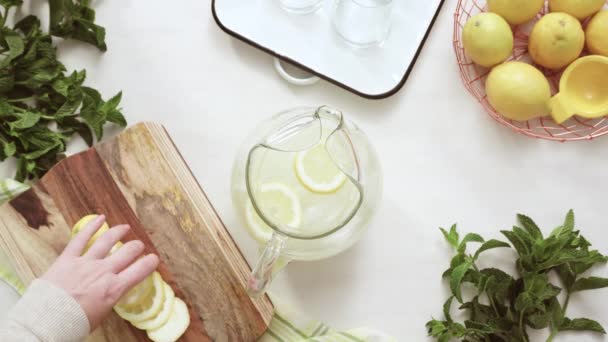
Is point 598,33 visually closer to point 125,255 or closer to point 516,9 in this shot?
point 516,9

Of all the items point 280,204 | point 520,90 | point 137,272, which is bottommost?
point 137,272

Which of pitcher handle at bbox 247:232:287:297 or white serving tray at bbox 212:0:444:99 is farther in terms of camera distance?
white serving tray at bbox 212:0:444:99

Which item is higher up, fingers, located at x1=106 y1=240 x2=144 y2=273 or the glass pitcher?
the glass pitcher

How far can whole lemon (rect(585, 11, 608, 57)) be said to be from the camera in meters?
0.72

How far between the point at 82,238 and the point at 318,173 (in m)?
0.29

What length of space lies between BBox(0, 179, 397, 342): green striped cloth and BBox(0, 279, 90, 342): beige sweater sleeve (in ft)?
0.36

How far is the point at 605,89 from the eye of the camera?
0.75m

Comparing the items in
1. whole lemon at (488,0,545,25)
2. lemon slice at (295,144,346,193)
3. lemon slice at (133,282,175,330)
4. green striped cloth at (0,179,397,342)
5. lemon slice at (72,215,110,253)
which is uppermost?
whole lemon at (488,0,545,25)

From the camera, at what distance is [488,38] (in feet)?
2.36

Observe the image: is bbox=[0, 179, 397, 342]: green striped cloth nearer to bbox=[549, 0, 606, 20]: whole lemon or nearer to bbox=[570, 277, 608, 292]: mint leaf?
bbox=[570, 277, 608, 292]: mint leaf

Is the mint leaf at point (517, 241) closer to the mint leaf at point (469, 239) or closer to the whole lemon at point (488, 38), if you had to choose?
the mint leaf at point (469, 239)

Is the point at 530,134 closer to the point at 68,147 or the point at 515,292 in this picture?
the point at 515,292

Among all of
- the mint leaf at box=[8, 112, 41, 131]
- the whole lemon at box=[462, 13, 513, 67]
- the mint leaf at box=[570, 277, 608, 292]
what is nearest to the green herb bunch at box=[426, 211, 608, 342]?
the mint leaf at box=[570, 277, 608, 292]

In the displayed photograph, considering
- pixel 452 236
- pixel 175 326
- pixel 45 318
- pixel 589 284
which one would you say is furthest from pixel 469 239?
pixel 45 318
